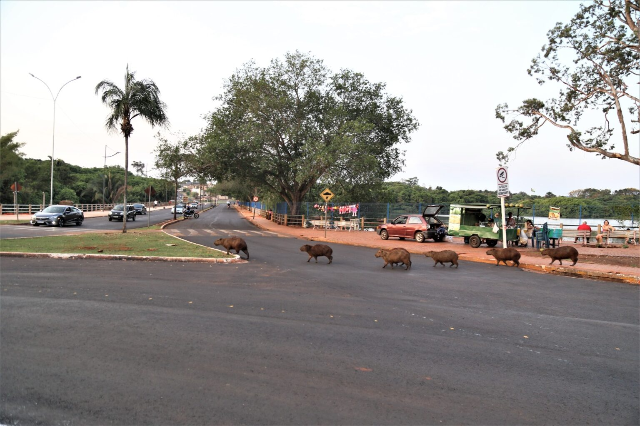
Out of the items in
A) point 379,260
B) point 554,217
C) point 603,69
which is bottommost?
point 379,260

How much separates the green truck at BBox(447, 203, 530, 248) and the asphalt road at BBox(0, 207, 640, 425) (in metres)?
11.4

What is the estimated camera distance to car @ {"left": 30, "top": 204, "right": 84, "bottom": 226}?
1151 inches

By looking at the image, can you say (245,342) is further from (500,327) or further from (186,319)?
(500,327)

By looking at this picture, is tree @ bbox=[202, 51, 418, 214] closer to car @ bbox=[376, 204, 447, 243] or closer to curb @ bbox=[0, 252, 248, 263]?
car @ bbox=[376, 204, 447, 243]

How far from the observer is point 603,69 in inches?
748

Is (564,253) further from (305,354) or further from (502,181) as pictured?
(305,354)

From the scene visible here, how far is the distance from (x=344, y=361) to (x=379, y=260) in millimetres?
11362

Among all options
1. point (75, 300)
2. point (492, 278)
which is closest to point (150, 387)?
point (75, 300)

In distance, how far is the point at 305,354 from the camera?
5.04 meters

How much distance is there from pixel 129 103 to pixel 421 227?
16934 mm

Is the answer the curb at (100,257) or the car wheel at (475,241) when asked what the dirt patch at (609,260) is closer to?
the car wheel at (475,241)

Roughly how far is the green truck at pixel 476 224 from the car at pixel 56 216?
84.5 ft

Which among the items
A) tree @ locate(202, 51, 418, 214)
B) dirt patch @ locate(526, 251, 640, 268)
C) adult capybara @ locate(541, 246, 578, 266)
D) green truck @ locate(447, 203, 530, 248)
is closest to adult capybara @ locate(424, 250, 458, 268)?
adult capybara @ locate(541, 246, 578, 266)

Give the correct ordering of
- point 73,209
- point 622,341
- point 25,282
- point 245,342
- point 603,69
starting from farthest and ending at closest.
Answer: point 73,209 < point 603,69 < point 25,282 < point 622,341 < point 245,342
